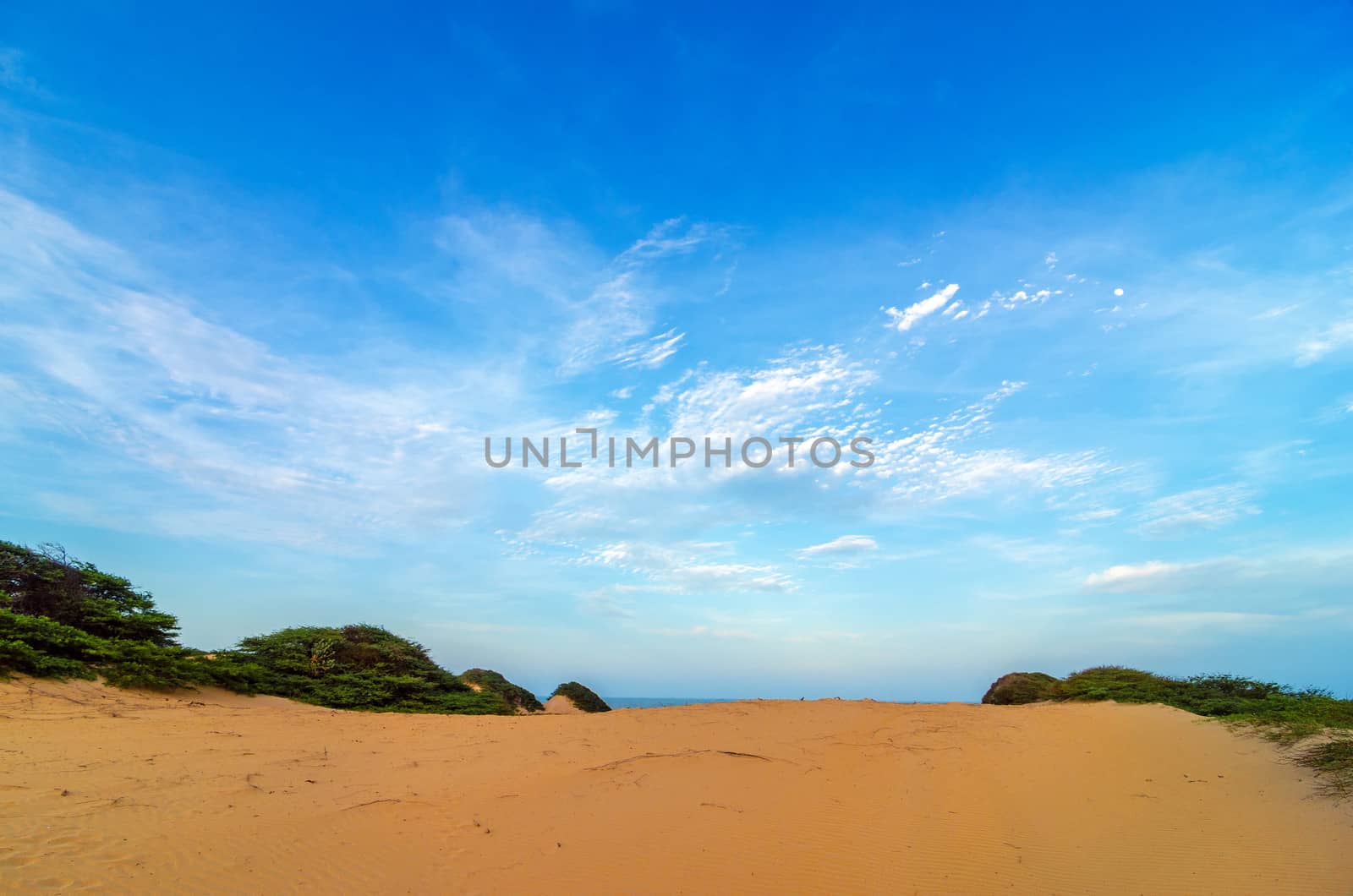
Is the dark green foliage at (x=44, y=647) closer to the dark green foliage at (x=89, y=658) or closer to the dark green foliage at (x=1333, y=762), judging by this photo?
the dark green foliage at (x=89, y=658)

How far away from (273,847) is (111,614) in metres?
12.1

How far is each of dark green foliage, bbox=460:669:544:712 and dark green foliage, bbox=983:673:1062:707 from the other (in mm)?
13861

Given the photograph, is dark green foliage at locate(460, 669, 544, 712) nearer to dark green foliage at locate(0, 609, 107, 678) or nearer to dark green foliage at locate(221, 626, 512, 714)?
dark green foliage at locate(221, 626, 512, 714)

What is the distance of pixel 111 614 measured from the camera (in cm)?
1514

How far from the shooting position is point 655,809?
8.15 m

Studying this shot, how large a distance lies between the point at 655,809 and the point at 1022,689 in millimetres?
13973

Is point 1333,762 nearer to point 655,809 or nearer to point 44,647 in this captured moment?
point 655,809

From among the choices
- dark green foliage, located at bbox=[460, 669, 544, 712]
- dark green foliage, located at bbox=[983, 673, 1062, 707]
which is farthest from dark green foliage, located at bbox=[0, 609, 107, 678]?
dark green foliage, located at bbox=[983, 673, 1062, 707]

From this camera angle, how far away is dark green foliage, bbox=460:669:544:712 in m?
21.4

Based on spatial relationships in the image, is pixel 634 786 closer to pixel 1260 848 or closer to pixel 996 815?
pixel 996 815

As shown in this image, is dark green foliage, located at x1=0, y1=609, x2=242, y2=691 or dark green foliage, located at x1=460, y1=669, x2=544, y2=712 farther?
dark green foliage, located at x1=460, y1=669, x2=544, y2=712

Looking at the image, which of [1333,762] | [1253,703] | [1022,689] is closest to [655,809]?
[1333,762]

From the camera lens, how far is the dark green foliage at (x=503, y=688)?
21438 millimetres

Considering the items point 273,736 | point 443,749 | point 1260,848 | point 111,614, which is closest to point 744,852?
point 1260,848
